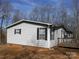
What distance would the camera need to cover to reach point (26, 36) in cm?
2298

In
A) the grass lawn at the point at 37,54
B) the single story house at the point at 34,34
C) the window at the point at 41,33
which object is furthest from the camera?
the window at the point at 41,33

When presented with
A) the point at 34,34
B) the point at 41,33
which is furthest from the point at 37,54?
the point at 34,34

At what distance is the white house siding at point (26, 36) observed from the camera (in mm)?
22078

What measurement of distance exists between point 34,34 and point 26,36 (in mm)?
1255

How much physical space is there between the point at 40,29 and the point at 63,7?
28054mm

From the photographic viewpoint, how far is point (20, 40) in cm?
2342

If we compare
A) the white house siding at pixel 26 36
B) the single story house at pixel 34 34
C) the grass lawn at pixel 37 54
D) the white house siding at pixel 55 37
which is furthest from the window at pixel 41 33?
the grass lawn at pixel 37 54

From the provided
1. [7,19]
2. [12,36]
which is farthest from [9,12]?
[12,36]

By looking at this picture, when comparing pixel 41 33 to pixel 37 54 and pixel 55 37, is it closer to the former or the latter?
pixel 55 37

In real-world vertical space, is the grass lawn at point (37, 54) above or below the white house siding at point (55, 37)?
below

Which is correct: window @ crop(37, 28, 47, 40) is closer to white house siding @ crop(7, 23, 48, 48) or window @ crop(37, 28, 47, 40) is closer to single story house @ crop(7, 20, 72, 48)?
single story house @ crop(7, 20, 72, 48)

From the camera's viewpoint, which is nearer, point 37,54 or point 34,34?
point 37,54

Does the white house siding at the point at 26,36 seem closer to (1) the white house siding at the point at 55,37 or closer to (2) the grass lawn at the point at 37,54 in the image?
(1) the white house siding at the point at 55,37

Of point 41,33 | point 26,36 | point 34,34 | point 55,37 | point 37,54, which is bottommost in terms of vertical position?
point 37,54
